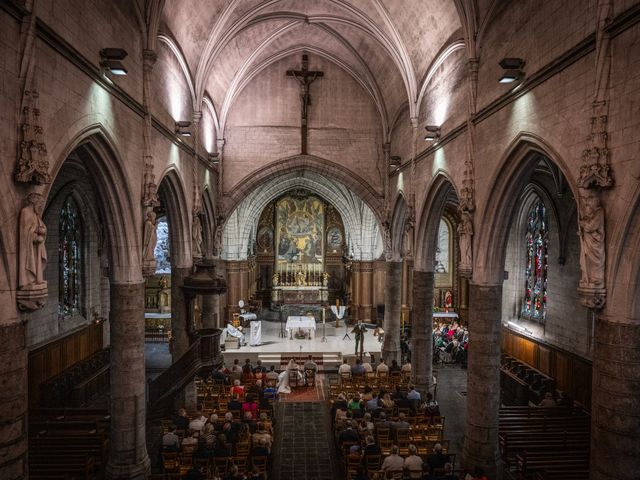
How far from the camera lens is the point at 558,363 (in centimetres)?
1797

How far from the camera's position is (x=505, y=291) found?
22.7 metres

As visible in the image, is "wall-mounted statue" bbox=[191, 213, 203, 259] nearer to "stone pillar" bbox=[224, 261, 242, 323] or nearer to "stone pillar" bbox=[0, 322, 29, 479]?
"stone pillar" bbox=[0, 322, 29, 479]

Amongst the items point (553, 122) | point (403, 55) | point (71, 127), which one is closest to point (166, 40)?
point (71, 127)

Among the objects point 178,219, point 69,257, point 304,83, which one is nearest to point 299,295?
point 304,83

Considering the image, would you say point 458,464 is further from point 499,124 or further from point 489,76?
point 489,76

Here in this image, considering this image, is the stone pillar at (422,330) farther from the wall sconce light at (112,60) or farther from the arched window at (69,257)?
the arched window at (69,257)

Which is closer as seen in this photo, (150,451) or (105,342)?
(150,451)

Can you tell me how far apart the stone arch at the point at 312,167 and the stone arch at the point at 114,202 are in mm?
12440

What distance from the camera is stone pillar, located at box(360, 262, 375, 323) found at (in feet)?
102

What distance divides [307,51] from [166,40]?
10.4m

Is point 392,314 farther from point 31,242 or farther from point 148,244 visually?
point 31,242

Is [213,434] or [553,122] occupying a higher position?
[553,122]

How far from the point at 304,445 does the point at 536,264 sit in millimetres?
12578

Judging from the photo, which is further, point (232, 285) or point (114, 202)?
point (232, 285)
